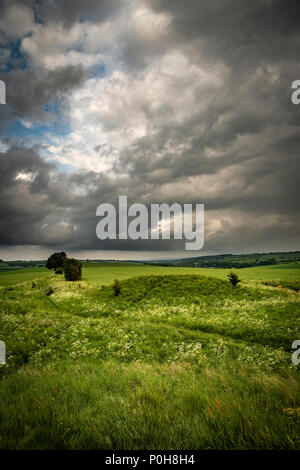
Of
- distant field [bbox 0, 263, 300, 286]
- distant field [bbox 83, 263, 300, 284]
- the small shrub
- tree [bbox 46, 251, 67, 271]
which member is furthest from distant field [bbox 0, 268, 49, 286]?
the small shrub

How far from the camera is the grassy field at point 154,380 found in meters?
3.92

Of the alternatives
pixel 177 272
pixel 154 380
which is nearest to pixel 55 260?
pixel 177 272

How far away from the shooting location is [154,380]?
23.4ft

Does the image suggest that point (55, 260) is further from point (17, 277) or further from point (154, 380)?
point (154, 380)

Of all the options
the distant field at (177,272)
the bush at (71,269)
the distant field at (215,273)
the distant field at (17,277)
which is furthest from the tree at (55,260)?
the bush at (71,269)

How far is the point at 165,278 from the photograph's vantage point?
36.2 meters

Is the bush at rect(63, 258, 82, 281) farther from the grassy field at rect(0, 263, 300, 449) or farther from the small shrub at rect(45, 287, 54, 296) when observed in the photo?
the grassy field at rect(0, 263, 300, 449)

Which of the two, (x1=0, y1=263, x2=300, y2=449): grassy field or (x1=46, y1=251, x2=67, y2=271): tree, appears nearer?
(x1=0, y1=263, x2=300, y2=449): grassy field

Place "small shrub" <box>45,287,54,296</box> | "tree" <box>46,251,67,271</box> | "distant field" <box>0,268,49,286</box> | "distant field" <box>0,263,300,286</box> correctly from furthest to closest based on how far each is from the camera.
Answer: "tree" <box>46,251,67,271</box>, "distant field" <box>0,268,49,286</box>, "distant field" <box>0,263,300,286</box>, "small shrub" <box>45,287,54,296</box>

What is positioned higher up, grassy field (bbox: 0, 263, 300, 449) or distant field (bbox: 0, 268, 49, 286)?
grassy field (bbox: 0, 263, 300, 449)

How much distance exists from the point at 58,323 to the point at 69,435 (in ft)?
51.3

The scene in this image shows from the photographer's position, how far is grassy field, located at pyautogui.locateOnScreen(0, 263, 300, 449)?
392 centimetres
